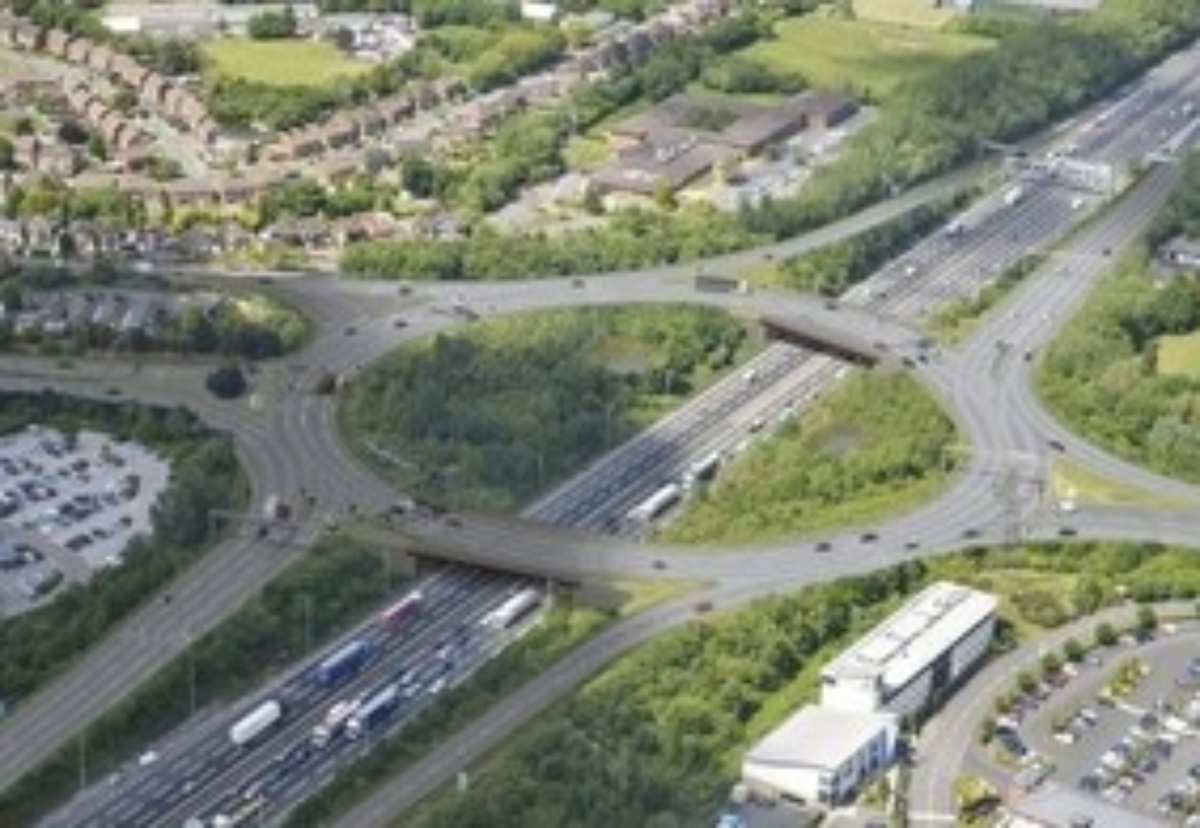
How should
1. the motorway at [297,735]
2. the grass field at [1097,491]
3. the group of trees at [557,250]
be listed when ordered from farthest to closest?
the group of trees at [557,250], the grass field at [1097,491], the motorway at [297,735]

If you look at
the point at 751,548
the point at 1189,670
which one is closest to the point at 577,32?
the point at 751,548

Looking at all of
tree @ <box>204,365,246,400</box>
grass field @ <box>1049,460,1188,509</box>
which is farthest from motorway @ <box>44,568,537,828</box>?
grass field @ <box>1049,460,1188,509</box>

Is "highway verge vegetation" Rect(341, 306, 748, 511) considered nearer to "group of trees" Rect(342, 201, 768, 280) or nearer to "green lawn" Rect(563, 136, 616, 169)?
"group of trees" Rect(342, 201, 768, 280)

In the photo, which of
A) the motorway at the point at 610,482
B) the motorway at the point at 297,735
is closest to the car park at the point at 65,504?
the motorway at the point at 610,482

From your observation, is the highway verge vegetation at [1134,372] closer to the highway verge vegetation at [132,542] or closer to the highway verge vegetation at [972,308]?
the highway verge vegetation at [972,308]

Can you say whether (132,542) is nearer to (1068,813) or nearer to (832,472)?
(832,472)

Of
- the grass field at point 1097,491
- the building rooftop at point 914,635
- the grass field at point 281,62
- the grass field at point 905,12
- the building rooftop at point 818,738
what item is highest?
the building rooftop at point 914,635
